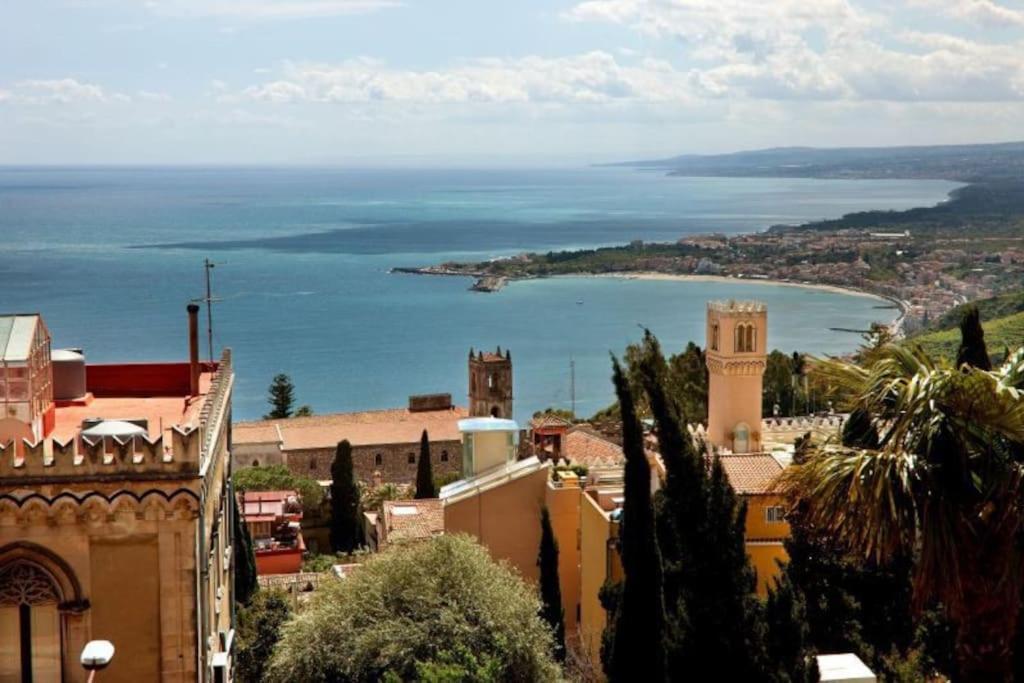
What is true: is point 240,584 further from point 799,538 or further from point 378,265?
point 378,265

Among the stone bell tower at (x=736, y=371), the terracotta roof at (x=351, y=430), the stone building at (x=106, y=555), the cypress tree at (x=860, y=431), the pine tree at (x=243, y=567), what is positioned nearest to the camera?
the cypress tree at (x=860, y=431)

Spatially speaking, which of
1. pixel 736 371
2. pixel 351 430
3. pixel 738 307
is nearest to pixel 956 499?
pixel 736 371

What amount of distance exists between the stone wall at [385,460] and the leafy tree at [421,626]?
2950 centimetres

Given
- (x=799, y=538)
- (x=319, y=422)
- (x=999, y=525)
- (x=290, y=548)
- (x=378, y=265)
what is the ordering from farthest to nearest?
(x=378, y=265) < (x=319, y=422) < (x=290, y=548) < (x=799, y=538) < (x=999, y=525)

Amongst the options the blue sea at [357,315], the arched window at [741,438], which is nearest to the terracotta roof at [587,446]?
the arched window at [741,438]

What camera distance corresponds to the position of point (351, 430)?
4797 centimetres

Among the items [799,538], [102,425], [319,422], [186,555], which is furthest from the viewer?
[319,422]

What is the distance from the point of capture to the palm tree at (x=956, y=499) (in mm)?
7223

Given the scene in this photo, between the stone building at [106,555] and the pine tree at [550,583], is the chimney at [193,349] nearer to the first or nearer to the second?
the stone building at [106,555]

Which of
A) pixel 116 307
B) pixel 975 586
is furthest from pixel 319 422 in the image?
pixel 116 307

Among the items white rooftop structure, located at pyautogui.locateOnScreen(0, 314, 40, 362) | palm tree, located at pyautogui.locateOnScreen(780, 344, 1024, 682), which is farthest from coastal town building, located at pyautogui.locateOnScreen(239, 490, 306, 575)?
palm tree, located at pyautogui.locateOnScreen(780, 344, 1024, 682)

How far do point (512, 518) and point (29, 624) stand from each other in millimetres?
9811

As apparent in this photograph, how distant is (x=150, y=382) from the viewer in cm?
1566

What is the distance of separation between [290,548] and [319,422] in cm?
2089
